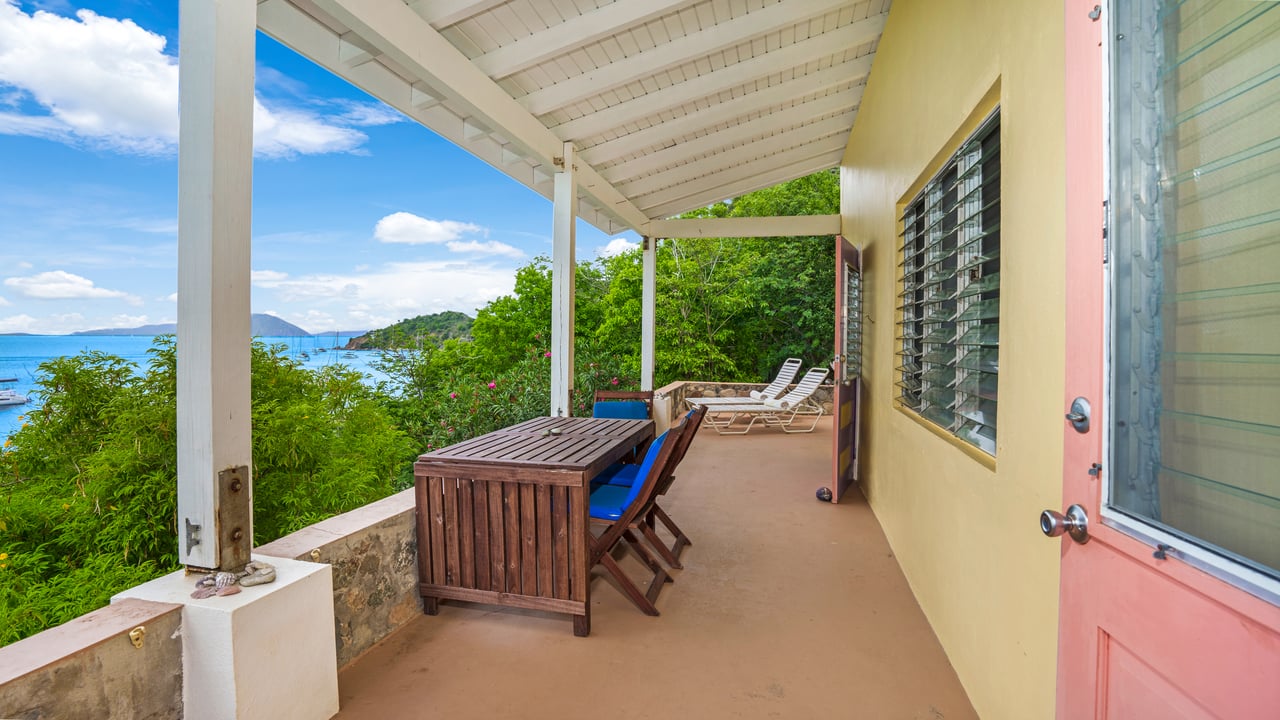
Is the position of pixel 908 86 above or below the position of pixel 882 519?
above

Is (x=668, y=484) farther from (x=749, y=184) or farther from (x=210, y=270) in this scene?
(x=749, y=184)

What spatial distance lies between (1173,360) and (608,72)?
3.49 metres

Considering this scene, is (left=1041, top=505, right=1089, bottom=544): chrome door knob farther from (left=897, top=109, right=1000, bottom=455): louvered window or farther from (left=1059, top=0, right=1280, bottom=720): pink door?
(left=897, top=109, right=1000, bottom=455): louvered window

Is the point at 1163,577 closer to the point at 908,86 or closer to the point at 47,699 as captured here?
the point at 47,699

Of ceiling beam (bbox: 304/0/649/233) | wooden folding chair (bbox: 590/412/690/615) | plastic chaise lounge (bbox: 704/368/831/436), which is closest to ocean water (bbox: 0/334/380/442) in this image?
ceiling beam (bbox: 304/0/649/233)

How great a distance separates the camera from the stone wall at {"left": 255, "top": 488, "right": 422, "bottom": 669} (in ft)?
7.00

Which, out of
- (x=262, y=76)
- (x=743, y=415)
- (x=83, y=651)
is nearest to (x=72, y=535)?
(x=83, y=651)

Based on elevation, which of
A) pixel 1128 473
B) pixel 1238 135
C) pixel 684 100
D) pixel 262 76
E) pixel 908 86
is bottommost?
pixel 1128 473

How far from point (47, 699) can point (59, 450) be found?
2.30 m

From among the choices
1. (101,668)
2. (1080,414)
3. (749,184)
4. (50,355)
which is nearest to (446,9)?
(50,355)

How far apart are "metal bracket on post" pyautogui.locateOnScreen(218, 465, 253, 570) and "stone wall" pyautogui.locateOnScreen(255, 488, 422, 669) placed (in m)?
0.19

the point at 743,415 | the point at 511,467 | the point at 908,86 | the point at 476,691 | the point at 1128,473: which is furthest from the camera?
the point at 743,415

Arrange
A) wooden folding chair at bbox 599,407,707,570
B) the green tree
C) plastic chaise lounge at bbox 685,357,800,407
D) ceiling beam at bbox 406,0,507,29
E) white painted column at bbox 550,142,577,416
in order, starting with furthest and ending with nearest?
plastic chaise lounge at bbox 685,357,800,407 < white painted column at bbox 550,142,577,416 < wooden folding chair at bbox 599,407,707,570 < ceiling beam at bbox 406,0,507,29 < the green tree

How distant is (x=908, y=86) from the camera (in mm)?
3270
